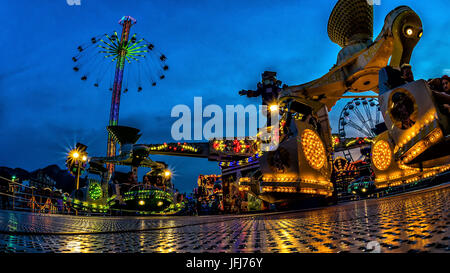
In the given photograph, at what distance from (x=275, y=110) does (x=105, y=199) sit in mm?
11630

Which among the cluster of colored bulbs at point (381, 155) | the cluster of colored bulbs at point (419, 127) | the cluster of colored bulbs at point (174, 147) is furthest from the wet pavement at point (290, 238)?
the cluster of colored bulbs at point (174, 147)

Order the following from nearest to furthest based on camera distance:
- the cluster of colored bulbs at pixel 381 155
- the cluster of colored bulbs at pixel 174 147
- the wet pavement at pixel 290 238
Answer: the wet pavement at pixel 290 238 < the cluster of colored bulbs at pixel 381 155 < the cluster of colored bulbs at pixel 174 147

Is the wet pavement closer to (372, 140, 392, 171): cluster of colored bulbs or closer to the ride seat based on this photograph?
the ride seat

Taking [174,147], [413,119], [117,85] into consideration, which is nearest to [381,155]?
[413,119]

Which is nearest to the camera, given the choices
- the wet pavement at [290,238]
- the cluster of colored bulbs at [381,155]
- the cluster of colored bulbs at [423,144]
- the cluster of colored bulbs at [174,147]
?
the wet pavement at [290,238]

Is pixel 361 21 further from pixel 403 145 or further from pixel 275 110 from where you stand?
pixel 403 145

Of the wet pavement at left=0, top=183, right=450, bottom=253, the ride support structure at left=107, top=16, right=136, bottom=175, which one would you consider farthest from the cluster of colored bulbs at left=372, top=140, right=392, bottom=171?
the ride support structure at left=107, top=16, right=136, bottom=175

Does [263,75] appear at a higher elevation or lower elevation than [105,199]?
higher

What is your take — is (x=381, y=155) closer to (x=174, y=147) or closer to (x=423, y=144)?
(x=423, y=144)

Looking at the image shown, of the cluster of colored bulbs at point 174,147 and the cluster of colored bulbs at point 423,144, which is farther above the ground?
the cluster of colored bulbs at point 174,147

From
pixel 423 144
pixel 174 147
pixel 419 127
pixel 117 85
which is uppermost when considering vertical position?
pixel 117 85

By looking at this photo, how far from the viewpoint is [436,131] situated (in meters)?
3.10

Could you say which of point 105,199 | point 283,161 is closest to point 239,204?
point 105,199

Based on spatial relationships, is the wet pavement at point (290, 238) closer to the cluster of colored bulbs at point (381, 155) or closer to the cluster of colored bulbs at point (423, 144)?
the cluster of colored bulbs at point (423, 144)
